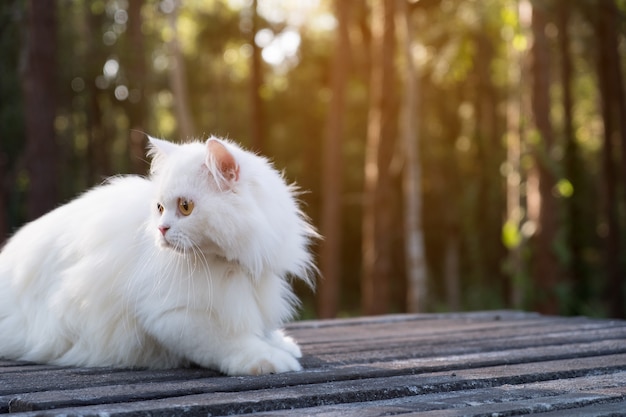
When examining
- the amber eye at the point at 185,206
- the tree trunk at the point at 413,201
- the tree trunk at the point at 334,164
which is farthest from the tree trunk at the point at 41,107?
the amber eye at the point at 185,206

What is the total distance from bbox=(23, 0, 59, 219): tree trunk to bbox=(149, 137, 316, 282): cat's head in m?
6.92

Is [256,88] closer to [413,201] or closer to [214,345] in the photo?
[413,201]

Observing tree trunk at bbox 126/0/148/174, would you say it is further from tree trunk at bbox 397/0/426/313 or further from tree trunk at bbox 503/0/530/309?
tree trunk at bbox 503/0/530/309

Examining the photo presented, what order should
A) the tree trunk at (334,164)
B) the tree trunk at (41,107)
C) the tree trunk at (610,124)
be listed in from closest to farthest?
the tree trunk at (41,107), the tree trunk at (334,164), the tree trunk at (610,124)

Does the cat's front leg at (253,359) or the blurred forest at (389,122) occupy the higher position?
the blurred forest at (389,122)

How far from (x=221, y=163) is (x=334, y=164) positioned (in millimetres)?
11727

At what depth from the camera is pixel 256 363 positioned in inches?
137

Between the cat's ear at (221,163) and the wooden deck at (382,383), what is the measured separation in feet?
2.48

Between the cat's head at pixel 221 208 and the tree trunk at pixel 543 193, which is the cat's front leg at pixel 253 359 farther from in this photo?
the tree trunk at pixel 543 193

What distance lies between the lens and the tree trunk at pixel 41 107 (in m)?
10.0

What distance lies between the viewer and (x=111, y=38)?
2338 cm

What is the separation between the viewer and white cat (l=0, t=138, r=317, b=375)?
3.44 meters

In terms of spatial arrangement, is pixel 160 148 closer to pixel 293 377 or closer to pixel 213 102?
pixel 293 377

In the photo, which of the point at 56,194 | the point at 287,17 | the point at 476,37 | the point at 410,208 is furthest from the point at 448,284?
the point at 56,194
